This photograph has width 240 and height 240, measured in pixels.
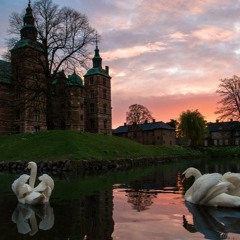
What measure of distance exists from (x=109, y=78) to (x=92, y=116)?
44.2ft

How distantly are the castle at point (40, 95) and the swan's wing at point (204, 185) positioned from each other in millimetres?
36967

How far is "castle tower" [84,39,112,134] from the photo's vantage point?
98.6m

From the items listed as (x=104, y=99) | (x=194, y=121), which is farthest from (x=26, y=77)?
(x=104, y=99)

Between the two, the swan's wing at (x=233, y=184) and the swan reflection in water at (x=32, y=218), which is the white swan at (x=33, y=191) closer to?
the swan reflection in water at (x=32, y=218)

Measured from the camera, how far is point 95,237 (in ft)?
24.3

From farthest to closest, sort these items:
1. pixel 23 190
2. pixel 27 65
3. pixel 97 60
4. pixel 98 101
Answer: pixel 97 60, pixel 98 101, pixel 27 65, pixel 23 190

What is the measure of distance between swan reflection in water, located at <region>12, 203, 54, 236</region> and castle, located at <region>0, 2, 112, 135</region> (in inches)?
1391

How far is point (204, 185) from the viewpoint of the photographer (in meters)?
10.1

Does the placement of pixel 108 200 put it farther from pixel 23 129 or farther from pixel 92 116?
pixel 92 116

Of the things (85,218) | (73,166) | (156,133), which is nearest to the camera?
(85,218)

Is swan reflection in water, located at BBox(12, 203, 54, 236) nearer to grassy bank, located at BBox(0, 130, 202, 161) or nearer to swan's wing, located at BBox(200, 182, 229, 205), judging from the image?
swan's wing, located at BBox(200, 182, 229, 205)

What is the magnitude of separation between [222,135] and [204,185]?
4852 inches

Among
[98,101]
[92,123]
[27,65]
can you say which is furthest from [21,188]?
[98,101]

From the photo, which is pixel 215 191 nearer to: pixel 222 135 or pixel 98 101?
pixel 98 101
